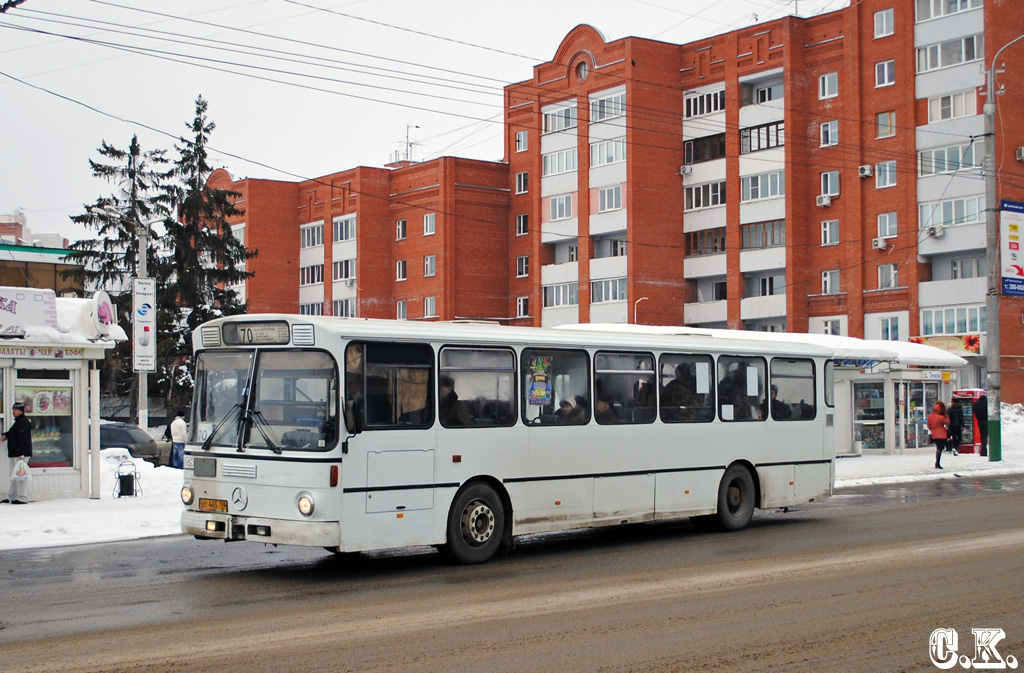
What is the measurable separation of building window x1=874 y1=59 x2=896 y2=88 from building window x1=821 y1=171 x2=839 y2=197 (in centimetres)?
524

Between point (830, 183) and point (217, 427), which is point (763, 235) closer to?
point (830, 183)

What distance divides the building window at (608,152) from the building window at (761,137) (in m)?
7.00

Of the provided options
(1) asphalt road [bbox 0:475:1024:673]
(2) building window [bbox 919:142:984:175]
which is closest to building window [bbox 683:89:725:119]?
(2) building window [bbox 919:142:984:175]

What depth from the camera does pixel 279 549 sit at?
14.2 metres

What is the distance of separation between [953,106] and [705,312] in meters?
17.9

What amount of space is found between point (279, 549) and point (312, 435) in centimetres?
335

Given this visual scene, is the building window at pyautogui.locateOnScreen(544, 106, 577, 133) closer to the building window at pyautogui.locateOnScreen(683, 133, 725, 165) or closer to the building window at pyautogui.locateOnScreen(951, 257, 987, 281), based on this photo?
the building window at pyautogui.locateOnScreen(683, 133, 725, 165)

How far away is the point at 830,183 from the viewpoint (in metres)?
60.8

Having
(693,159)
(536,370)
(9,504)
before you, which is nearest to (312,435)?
(536,370)

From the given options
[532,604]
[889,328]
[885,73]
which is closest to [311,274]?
[889,328]

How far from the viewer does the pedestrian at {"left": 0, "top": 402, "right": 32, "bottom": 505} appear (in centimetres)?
1870

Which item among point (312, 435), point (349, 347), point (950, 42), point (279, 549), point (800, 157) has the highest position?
point (950, 42)

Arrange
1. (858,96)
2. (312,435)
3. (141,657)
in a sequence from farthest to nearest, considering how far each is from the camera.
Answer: (858,96)
(312,435)
(141,657)

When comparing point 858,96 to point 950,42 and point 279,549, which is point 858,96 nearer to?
point 950,42
